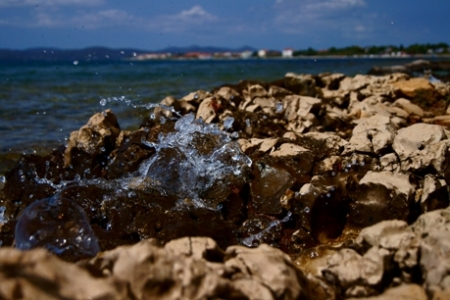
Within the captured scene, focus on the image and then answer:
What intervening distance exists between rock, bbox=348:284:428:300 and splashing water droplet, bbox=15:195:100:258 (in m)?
1.70

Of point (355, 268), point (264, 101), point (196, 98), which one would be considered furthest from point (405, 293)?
point (196, 98)

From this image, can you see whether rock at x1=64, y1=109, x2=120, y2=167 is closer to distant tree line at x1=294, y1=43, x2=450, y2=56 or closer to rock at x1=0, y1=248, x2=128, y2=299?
rock at x1=0, y1=248, x2=128, y2=299

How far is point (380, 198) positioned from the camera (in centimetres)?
361

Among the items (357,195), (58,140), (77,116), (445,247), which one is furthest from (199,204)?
(77,116)

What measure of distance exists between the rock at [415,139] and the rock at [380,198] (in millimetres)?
488

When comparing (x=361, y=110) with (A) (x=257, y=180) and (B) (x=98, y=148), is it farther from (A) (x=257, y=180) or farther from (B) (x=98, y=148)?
(B) (x=98, y=148)

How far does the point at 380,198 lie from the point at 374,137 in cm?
105

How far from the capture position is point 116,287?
183cm

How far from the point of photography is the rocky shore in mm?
2023

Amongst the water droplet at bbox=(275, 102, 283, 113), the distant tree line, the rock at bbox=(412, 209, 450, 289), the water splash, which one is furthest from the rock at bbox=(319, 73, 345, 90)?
the distant tree line

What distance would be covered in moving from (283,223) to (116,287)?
2.23 meters

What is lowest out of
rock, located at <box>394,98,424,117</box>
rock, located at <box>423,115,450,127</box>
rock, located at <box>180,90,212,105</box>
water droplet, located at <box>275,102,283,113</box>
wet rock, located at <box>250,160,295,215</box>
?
wet rock, located at <box>250,160,295,215</box>

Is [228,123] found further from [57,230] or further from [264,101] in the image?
[57,230]

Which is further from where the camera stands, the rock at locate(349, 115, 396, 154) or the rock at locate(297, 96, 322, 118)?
the rock at locate(297, 96, 322, 118)
